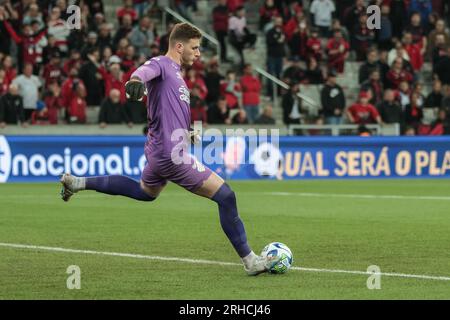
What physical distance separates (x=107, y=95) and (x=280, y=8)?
7.53 m

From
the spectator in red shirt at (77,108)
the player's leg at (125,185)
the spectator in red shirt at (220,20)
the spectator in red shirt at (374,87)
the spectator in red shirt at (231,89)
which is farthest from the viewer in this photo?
the spectator in red shirt at (220,20)

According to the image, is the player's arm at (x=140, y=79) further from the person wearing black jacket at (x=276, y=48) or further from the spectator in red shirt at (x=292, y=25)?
the spectator in red shirt at (x=292, y=25)

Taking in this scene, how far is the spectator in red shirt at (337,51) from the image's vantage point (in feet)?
101

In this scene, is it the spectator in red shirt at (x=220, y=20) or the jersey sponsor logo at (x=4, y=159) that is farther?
the spectator in red shirt at (x=220, y=20)

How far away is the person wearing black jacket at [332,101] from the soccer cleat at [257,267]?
18.8m

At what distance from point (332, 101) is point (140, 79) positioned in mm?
19727

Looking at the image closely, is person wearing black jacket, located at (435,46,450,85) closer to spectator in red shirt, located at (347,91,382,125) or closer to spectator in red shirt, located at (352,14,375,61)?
spectator in red shirt, located at (352,14,375,61)

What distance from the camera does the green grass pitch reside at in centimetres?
919

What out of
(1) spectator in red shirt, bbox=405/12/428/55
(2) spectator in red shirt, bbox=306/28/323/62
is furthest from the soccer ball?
(1) spectator in red shirt, bbox=405/12/428/55

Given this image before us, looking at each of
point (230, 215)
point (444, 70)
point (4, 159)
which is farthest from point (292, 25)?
point (230, 215)

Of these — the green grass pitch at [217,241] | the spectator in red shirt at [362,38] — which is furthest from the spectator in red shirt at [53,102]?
the spectator in red shirt at [362,38]

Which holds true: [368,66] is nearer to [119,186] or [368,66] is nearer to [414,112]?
[414,112]

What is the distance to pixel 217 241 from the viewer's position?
1304 cm
